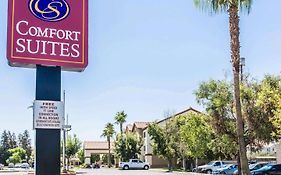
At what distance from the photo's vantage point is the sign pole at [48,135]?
12266mm

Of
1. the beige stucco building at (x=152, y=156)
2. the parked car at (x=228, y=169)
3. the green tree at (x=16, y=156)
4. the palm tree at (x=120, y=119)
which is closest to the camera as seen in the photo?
the parked car at (x=228, y=169)

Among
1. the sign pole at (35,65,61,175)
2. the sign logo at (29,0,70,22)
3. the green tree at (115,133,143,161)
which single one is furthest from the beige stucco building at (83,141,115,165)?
the sign logo at (29,0,70,22)

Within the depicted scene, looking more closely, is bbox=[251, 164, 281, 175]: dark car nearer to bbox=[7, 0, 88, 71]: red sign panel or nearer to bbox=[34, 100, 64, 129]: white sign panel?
bbox=[7, 0, 88, 71]: red sign panel

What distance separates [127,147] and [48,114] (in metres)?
65.1

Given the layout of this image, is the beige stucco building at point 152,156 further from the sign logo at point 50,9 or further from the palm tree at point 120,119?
the sign logo at point 50,9

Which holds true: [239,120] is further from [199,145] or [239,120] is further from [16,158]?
[16,158]

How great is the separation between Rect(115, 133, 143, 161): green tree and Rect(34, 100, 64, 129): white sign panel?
64.7 metres

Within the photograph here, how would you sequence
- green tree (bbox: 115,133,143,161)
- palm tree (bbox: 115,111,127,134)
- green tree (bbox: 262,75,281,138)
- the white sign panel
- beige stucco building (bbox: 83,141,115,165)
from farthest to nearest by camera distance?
beige stucco building (bbox: 83,141,115,165), palm tree (bbox: 115,111,127,134), green tree (bbox: 115,133,143,161), green tree (bbox: 262,75,281,138), the white sign panel

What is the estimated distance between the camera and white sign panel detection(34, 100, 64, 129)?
Answer: 12.3 m

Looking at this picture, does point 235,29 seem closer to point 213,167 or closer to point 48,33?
point 48,33

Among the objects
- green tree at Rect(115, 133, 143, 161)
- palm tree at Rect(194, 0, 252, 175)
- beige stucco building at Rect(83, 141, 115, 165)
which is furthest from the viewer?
beige stucco building at Rect(83, 141, 115, 165)

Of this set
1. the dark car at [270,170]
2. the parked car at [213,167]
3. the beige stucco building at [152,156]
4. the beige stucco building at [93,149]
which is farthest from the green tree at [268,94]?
the beige stucco building at [93,149]

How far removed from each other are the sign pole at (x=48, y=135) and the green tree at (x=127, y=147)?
64595 millimetres

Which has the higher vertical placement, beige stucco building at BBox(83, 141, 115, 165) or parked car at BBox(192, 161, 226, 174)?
beige stucco building at BBox(83, 141, 115, 165)
